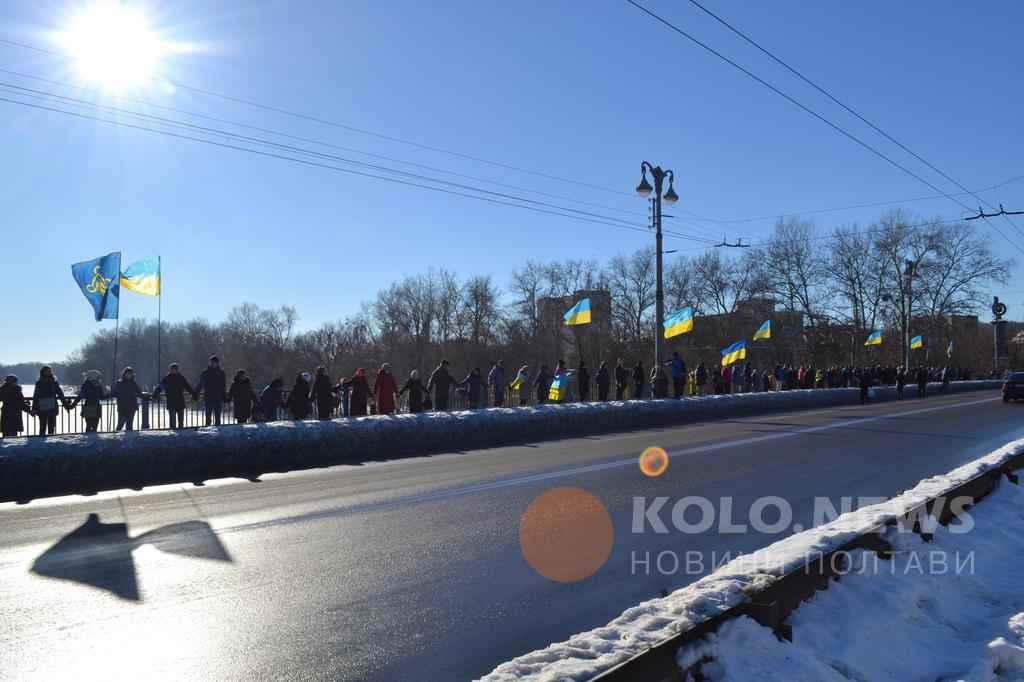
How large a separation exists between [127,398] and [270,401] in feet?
10.7

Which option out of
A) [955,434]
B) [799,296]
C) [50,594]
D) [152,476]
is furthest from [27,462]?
[799,296]

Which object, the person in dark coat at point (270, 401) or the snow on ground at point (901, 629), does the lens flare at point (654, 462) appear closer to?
the snow on ground at point (901, 629)

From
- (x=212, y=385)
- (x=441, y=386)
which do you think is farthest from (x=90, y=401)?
(x=441, y=386)

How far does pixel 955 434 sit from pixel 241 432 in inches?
636

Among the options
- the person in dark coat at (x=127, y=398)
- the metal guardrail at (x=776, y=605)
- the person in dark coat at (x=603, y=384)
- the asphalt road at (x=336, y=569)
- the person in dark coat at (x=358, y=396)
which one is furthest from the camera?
the person in dark coat at (x=603, y=384)

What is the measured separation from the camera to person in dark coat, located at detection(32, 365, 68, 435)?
15.3 meters

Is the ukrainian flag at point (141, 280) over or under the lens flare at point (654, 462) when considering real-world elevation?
over

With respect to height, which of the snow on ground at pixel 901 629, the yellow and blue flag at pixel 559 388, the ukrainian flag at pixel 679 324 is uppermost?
the ukrainian flag at pixel 679 324

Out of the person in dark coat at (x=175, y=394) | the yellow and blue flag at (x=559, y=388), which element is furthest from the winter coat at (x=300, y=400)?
the yellow and blue flag at (x=559, y=388)

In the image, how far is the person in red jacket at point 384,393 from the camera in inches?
791

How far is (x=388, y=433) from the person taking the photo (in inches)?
628

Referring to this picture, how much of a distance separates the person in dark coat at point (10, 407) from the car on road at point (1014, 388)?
38241mm

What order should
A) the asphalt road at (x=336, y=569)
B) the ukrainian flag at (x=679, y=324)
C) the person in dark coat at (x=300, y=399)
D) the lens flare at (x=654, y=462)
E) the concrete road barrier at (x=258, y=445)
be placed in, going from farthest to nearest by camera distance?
the ukrainian flag at (x=679, y=324) < the person in dark coat at (x=300, y=399) < the lens flare at (x=654, y=462) < the concrete road barrier at (x=258, y=445) < the asphalt road at (x=336, y=569)

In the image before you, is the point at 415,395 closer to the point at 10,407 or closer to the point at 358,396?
the point at 358,396
